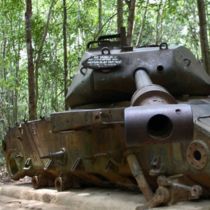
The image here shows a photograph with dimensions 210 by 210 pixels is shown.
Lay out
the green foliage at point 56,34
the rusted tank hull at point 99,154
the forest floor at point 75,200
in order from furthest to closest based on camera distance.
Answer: the green foliage at point 56,34, the forest floor at point 75,200, the rusted tank hull at point 99,154

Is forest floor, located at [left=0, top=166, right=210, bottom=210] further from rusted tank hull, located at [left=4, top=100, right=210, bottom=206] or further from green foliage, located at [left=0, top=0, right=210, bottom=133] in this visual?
green foliage, located at [left=0, top=0, right=210, bottom=133]

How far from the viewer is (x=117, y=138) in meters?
6.46

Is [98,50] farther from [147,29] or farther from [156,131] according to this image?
[147,29]

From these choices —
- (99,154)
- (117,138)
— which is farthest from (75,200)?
(117,138)

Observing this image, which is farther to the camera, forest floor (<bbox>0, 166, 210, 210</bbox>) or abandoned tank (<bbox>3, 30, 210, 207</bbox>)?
forest floor (<bbox>0, 166, 210, 210</bbox>)

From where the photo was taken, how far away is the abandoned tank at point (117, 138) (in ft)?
18.3

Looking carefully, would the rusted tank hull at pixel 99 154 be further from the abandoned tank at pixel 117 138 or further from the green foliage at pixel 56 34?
the green foliage at pixel 56 34

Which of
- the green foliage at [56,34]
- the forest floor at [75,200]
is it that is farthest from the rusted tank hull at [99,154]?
the green foliage at [56,34]

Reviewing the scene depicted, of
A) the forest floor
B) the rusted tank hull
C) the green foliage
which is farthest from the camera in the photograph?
the green foliage

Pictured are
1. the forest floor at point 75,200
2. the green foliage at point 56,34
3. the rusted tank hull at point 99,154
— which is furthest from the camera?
the green foliage at point 56,34

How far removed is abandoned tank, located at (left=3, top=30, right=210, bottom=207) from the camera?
5.59m

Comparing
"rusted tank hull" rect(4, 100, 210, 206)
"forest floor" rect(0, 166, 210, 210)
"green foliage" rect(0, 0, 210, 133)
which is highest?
"green foliage" rect(0, 0, 210, 133)

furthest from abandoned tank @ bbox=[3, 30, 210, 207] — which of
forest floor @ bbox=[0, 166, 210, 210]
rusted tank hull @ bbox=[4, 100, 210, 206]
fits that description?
forest floor @ bbox=[0, 166, 210, 210]

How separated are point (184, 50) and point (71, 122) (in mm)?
2838
